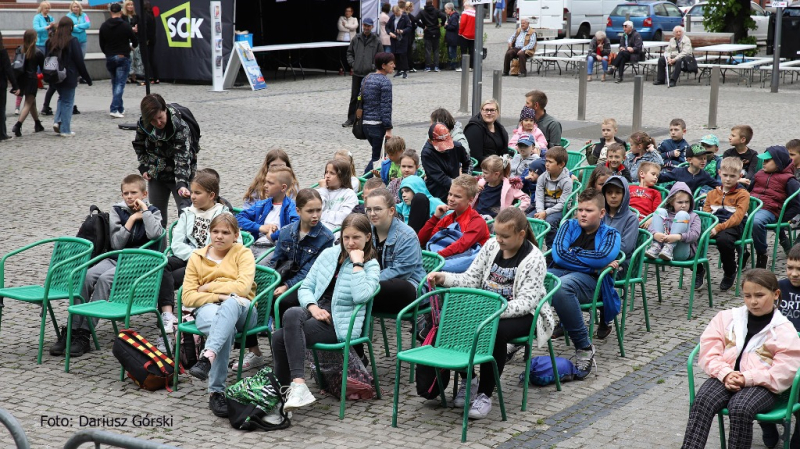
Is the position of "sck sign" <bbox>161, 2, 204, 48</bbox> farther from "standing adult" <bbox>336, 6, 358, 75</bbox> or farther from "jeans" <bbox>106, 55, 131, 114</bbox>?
"standing adult" <bbox>336, 6, 358, 75</bbox>

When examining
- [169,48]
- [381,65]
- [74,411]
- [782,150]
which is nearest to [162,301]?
[74,411]

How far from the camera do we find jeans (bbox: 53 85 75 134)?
16.1 meters

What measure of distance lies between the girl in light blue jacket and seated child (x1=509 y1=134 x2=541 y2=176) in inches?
164

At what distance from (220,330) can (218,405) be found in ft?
1.47

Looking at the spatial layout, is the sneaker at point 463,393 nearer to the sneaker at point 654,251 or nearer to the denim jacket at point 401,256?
the denim jacket at point 401,256

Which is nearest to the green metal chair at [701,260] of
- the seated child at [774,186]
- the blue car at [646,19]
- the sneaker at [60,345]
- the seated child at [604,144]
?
the seated child at [774,186]

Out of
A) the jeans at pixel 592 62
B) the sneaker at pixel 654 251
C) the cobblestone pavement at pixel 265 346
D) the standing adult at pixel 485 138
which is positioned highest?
the jeans at pixel 592 62

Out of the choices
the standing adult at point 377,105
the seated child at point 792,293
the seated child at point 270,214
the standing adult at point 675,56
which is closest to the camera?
the seated child at point 792,293

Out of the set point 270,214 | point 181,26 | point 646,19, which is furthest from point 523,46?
point 270,214

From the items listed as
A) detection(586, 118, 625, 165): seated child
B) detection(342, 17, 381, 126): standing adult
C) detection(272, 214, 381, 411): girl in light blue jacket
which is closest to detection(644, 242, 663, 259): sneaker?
detection(586, 118, 625, 165): seated child

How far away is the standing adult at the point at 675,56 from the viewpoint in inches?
960

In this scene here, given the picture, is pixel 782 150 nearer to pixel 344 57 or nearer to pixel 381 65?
pixel 381 65

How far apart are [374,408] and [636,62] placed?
21.2 metres

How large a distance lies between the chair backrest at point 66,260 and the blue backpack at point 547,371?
3.13 metres
